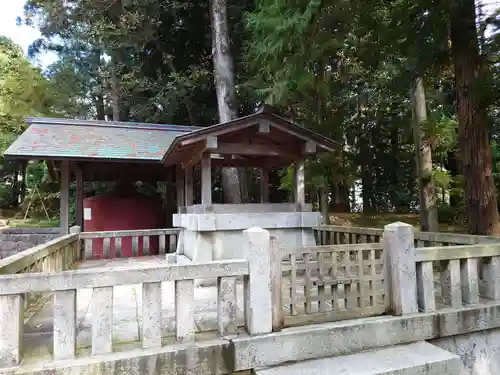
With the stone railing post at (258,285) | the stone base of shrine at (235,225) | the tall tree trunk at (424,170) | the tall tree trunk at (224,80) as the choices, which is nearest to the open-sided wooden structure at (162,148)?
the stone base of shrine at (235,225)

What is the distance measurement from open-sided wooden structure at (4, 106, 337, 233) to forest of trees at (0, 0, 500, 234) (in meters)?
1.68

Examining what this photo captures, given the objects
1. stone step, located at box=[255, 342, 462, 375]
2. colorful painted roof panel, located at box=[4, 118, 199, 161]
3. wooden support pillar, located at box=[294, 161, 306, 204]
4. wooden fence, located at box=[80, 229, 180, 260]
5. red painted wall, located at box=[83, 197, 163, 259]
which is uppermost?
colorful painted roof panel, located at box=[4, 118, 199, 161]

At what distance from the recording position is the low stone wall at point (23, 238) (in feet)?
29.3

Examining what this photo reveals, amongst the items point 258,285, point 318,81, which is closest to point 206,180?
point 258,285

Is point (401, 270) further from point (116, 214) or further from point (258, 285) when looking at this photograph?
point (116, 214)

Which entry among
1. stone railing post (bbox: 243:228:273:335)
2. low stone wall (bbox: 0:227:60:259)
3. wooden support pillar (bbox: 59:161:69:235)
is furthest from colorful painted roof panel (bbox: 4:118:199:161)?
stone railing post (bbox: 243:228:273:335)

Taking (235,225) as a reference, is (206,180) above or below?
above

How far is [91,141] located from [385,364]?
9.08m

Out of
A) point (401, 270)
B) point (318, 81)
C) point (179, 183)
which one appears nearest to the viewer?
point (401, 270)

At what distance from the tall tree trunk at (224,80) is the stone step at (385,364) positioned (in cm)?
809

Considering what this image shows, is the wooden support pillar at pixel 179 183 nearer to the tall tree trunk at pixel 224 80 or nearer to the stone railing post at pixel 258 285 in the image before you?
the tall tree trunk at pixel 224 80

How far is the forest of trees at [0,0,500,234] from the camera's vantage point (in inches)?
208

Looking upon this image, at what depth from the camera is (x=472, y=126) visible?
5.17m

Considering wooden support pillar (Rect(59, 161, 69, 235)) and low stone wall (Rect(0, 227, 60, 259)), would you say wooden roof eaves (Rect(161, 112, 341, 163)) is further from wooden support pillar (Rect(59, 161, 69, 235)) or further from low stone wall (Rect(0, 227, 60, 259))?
low stone wall (Rect(0, 227, 60, 259))
